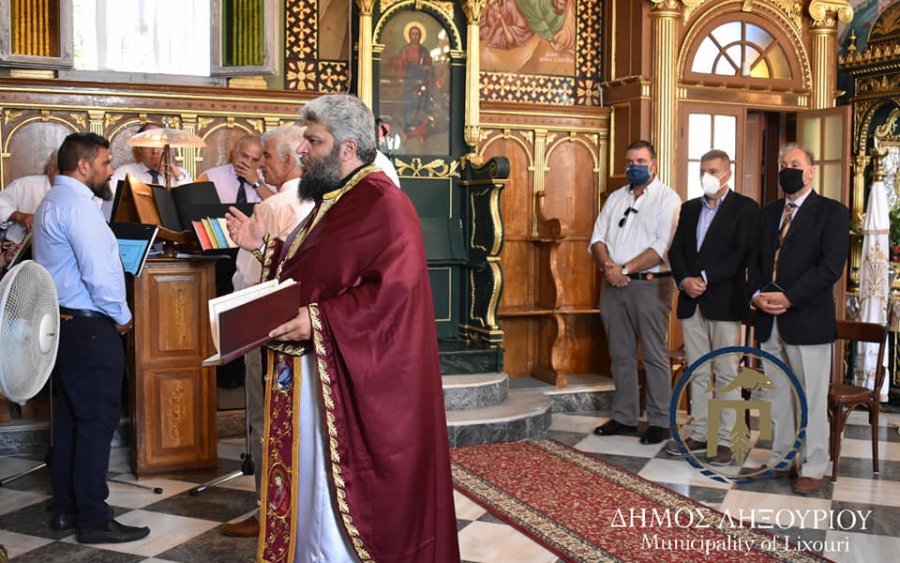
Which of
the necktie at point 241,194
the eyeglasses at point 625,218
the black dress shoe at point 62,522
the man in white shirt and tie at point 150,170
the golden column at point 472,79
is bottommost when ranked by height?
the black dress shoe at point 62,522

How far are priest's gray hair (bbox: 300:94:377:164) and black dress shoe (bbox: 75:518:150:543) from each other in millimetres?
2185

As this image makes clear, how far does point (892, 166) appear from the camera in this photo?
8008 mm

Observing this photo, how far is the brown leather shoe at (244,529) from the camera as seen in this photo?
13.8 feet

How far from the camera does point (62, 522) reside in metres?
4.30

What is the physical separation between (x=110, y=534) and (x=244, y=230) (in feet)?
4.94

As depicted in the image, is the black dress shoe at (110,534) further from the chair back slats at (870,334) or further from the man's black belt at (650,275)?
the chair back slats at (870,334)

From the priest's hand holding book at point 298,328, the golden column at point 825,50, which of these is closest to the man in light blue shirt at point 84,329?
the priest's hand holding book at point 298,328

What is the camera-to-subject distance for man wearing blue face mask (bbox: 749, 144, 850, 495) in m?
4.91

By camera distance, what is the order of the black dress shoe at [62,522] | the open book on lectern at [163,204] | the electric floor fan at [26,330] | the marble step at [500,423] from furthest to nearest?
the marble step at [500,423] < the open book on lectern at [163,204] < the black dress shoe at [62,522] < the electric floor fan at [26,330]

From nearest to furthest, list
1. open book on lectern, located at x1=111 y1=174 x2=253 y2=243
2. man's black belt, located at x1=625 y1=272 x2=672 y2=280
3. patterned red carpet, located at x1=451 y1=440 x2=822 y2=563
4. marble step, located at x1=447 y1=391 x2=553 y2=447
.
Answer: patterned red carpet, located at x1=451 y1=440 x2=822 y2=563
open book on lectern, located at x1=111 y1=174 x2=253 y2=243
marble step, located at x1=447 y1=391 x2=553 y2=447
man's black belt, located at x1=625 y1=272 x2=672 y2=280

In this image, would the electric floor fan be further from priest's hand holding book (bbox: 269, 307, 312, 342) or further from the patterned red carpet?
the patterned red carpet

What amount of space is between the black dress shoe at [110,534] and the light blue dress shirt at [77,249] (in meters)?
0.91

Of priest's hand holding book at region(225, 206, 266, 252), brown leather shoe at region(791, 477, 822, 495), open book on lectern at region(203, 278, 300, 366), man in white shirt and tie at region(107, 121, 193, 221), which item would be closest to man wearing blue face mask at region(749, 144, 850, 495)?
brown leather shoe at region(791, 477, 822, 495)

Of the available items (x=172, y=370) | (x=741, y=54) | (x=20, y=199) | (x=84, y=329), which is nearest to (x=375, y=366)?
(x=84, y=329)
